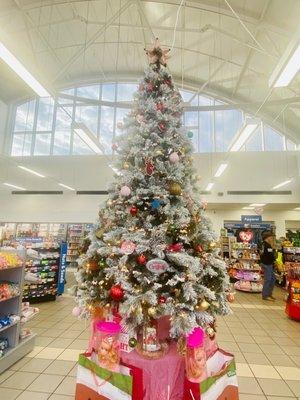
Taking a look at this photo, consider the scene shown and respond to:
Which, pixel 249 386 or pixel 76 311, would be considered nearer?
pixel 76 311

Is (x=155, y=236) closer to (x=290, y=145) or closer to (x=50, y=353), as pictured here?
(x=50, y=353)

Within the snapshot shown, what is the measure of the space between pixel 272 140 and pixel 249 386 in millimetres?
10321

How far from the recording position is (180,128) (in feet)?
8.15

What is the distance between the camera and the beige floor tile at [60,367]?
2.89m

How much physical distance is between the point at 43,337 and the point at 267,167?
32.1 ft

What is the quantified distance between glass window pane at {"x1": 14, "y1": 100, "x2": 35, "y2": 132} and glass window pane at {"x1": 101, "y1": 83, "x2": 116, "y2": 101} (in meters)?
3.42

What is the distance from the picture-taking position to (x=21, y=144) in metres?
12.0

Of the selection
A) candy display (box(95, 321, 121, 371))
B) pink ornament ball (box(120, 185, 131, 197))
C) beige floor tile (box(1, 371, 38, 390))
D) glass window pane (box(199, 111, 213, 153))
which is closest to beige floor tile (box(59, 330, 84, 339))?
beige floor tile (box(1, 371, 38, 390))

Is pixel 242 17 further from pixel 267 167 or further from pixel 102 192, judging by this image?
pixel 102 192

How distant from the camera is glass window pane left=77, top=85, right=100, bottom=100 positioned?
1198 cm

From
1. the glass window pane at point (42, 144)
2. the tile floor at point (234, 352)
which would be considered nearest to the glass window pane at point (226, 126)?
the tile floor at point (234, 352)

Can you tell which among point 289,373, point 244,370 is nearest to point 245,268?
point 289,373

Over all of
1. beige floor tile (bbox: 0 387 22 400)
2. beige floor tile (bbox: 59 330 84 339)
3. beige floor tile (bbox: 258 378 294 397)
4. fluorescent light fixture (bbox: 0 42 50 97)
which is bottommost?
beige floor tile (bbox: 0 387 22 400)

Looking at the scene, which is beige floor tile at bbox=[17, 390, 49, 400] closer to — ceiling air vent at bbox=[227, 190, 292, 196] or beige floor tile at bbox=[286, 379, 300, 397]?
beige floor tile at bbox=[286, 379, 300, 397]
